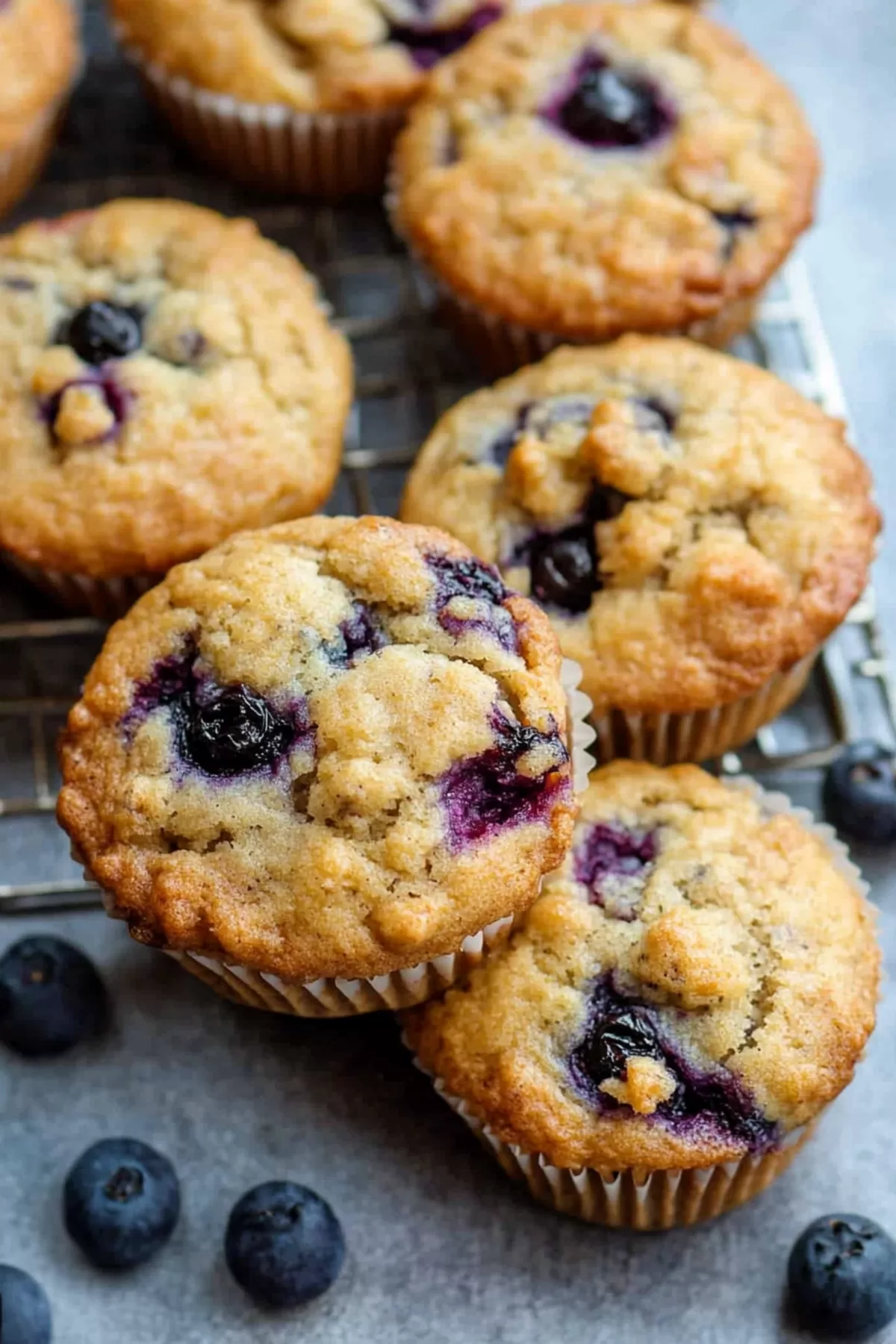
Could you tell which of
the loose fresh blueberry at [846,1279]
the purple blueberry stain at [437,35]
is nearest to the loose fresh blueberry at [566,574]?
the loose fresh blueberry at [846,1279]

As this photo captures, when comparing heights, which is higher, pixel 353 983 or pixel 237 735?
pixel 237 735

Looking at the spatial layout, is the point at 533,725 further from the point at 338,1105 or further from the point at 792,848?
the point at 338,1105

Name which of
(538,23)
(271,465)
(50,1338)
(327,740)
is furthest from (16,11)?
A: (50,1338)

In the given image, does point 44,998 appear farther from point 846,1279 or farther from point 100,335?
point 846,1279

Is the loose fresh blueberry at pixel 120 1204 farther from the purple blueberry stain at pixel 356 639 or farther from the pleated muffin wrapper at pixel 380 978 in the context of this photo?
the purple blueberry stain at pixel 356 639

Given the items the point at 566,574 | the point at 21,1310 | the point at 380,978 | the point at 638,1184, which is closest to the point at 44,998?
the point at 21,1310

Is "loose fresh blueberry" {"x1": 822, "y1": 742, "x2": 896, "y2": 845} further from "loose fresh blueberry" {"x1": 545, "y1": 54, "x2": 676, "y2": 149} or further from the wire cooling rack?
"loose fresh blueberry" {"x1": 545, "y1": 54, "x2": 676, "y2": 149}
